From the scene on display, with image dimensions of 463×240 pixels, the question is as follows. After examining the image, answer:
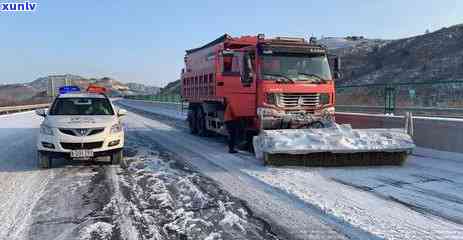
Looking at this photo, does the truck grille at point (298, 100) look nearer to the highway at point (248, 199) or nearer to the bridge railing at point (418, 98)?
the highway at point (248, 199)

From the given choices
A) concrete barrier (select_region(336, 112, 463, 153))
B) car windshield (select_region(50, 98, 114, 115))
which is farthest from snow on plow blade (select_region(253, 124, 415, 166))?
car windshield (select_region(50, 98, 114, 115))

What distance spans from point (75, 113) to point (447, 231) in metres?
8.46

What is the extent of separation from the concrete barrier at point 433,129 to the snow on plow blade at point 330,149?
6.40ft

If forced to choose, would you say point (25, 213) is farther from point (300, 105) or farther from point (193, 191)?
point (300, 105)

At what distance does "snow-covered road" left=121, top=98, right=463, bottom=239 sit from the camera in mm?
5832

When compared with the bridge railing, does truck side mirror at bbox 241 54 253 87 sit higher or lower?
higher

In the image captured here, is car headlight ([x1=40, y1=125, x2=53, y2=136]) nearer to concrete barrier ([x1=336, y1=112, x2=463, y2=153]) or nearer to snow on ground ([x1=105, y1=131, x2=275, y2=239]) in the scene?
snow on ground ([x1=105, y1=131, x2=275, y2=239])

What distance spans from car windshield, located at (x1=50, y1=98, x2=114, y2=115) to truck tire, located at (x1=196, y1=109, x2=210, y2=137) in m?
5.57

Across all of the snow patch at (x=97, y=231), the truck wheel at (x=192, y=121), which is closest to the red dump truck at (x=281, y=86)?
the truck wheel at (x=192, y=121)

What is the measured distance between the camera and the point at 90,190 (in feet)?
26.6

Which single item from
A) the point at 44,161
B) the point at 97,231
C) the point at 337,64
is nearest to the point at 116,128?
the point at 44,161

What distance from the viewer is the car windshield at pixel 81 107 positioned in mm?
11345

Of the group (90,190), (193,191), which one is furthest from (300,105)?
(90,190)

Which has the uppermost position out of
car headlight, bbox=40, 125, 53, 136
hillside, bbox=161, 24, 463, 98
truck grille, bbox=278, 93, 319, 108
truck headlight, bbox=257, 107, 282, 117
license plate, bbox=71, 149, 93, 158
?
hillside, bbox=161, 24, 463, 98
